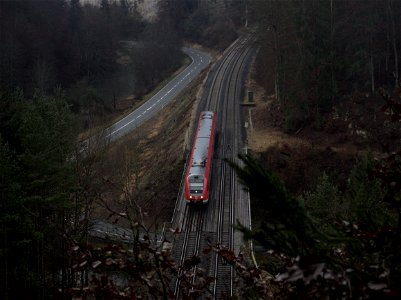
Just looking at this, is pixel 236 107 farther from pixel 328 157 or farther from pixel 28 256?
pixel 28 256

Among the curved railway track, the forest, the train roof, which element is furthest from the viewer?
the train roof

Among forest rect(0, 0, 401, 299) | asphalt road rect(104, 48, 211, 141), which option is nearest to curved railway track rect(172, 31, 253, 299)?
forest rect(0, 0, 401, 299)

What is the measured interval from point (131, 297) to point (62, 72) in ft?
249

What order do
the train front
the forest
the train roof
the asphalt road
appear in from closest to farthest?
the forest, the train front, the train roof, the asphalt road

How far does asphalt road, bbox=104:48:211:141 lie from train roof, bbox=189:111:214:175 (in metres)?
9.87

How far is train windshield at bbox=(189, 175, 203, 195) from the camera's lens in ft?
89.6

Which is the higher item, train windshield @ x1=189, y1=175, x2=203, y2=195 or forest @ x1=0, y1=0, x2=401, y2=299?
forest @ x1=0, y1=0, x2=401, y2=299

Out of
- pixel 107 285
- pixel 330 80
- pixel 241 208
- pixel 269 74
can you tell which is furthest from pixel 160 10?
pixel 107 285

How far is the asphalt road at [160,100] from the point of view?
52.1 metres

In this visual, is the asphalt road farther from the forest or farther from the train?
the train

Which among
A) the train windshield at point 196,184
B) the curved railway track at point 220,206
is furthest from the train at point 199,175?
the curved railway track at point 220,206

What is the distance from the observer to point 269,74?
1784 inches

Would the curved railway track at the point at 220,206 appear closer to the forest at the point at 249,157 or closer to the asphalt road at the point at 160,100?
the forest at the point at 249,157

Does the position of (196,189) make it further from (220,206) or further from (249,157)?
(249,157)
